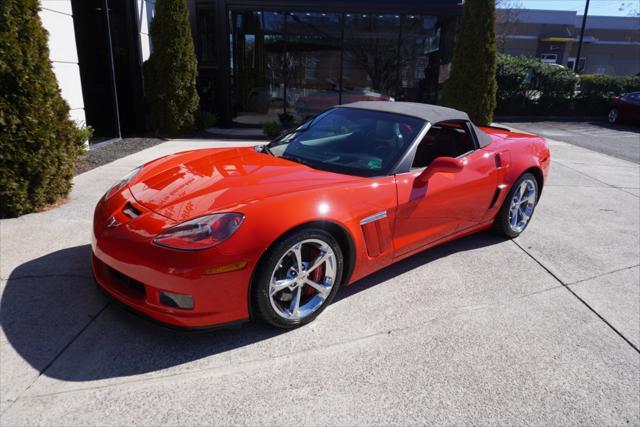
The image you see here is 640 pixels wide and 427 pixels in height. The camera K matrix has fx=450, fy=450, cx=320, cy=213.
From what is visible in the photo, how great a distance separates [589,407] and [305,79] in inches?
441

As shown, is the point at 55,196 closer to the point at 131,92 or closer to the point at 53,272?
the point at 53,272

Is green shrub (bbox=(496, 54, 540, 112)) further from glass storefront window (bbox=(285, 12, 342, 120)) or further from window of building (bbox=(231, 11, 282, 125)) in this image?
window of building (bbox=(231, 11, 282, 125))

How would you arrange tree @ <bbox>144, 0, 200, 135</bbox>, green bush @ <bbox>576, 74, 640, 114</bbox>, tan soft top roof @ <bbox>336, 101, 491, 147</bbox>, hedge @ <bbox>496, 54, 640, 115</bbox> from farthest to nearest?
green bush @ <bbox>576, 74, 640, 114</bbox>
hedge @ <bbox>496, 54, 640, 115</bbox>
tree @ <bbox>144, 0, 200, 135</bbox>
tan soft top roof @ <bbox>336, 101, 491, 147</bbox>

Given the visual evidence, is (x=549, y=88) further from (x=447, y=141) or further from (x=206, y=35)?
(x=447, y=141)

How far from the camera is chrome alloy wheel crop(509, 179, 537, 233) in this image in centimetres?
445

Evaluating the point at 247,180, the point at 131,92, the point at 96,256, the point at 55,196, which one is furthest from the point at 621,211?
the point at 131,92

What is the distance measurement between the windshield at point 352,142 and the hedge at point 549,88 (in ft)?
52.0

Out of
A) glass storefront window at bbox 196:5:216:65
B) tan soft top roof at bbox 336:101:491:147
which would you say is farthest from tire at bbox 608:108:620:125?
tan soft top roof at bbox 336:101:491:147

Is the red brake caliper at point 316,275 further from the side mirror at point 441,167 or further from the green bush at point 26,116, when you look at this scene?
the green bush at point 26,116

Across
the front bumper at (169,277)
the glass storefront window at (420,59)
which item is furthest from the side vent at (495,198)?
the glass storefront window at (420,59)

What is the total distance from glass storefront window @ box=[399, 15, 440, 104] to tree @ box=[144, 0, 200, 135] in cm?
594

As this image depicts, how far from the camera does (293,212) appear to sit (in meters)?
2.59

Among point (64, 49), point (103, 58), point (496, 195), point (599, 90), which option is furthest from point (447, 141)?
point (599, 90)

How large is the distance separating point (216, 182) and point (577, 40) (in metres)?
54.1
